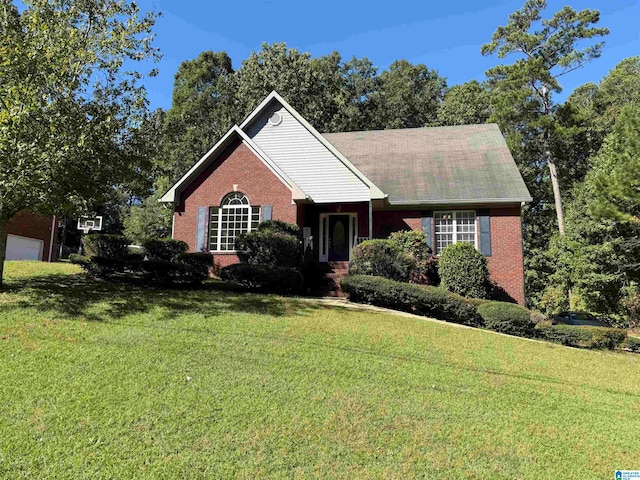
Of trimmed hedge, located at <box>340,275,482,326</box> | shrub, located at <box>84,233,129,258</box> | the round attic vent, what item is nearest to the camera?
trimmed hedge, located at <box>340,275,482,326</box>

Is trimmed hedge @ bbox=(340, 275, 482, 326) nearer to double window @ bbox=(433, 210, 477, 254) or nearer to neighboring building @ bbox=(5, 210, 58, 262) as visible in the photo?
double window @ bbox=(433, 210, 477, 254)

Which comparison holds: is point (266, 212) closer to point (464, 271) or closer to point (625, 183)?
point (464, 271)

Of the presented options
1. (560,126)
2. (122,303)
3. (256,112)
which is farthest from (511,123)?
(122,303)

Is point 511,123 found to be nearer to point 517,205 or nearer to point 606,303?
point 606,303

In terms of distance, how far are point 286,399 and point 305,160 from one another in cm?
1273

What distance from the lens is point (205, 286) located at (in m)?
13.2

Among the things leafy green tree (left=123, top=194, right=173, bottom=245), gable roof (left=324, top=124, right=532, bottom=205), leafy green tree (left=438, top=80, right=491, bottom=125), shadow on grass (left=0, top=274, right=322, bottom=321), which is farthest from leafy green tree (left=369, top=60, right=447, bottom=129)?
shadow on grass (left=0, top=274, right=322, bottom=321)

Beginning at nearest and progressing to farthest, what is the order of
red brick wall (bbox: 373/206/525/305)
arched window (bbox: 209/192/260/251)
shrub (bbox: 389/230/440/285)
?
shrub (bbox: 389/230/440/285) < red brick wall (bbox: 373/206/525/305) < arched window (bbox: 209/192/260/251)

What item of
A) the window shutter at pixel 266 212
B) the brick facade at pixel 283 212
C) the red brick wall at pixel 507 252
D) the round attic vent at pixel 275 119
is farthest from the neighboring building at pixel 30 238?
the red brick wall at pixel 507 252

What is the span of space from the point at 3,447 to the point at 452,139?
66.0 feet

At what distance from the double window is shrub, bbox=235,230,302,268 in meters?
5.83

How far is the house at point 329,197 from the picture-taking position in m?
16.0

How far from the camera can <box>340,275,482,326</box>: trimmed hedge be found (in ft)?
39.9

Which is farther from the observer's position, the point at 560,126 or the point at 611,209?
the point at 560,126
